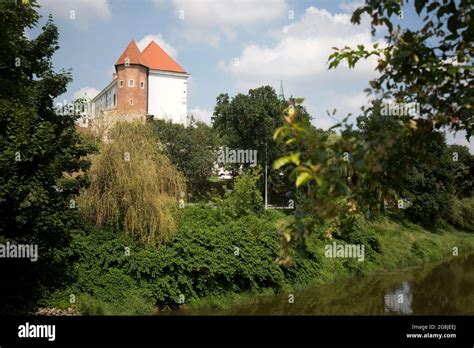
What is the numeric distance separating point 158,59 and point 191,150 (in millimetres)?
26602

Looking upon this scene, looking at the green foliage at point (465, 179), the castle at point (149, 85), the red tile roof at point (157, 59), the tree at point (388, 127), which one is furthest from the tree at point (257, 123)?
the tree at point (388, 127)

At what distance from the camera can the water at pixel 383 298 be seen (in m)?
17.5

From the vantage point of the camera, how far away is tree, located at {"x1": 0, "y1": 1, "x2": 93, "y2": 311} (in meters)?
11.1

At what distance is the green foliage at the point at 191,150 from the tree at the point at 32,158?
24464 mm

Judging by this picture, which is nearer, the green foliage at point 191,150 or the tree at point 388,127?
the tree at point 388,127

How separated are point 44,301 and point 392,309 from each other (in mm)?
13037

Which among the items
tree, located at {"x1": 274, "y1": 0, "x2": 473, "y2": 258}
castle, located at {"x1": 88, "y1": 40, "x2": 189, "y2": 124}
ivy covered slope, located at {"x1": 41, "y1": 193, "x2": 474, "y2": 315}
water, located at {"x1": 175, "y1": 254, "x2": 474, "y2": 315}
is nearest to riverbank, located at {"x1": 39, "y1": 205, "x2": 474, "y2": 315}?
ivy covered slope, located at {"x1": 41, "y1": 193, "x2": 474, "y2": 315}

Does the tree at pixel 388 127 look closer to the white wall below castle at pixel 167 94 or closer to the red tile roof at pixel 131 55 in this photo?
the red tile roof at pixel 131 55

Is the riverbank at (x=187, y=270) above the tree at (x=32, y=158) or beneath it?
beneath

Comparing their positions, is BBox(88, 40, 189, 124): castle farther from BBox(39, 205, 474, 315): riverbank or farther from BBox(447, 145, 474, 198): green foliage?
BBox(447, 145, 474, 198): green foliage

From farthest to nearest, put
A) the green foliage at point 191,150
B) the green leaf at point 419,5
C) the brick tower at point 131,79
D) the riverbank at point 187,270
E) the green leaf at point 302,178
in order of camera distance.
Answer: the brick tower at point 131,79
the green foliage at point 191,150
the riverbank at point 187,270
the green leaf at point 419,5
the green leaf at point 302,178

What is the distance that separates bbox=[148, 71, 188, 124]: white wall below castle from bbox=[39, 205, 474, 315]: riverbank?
138 ft
